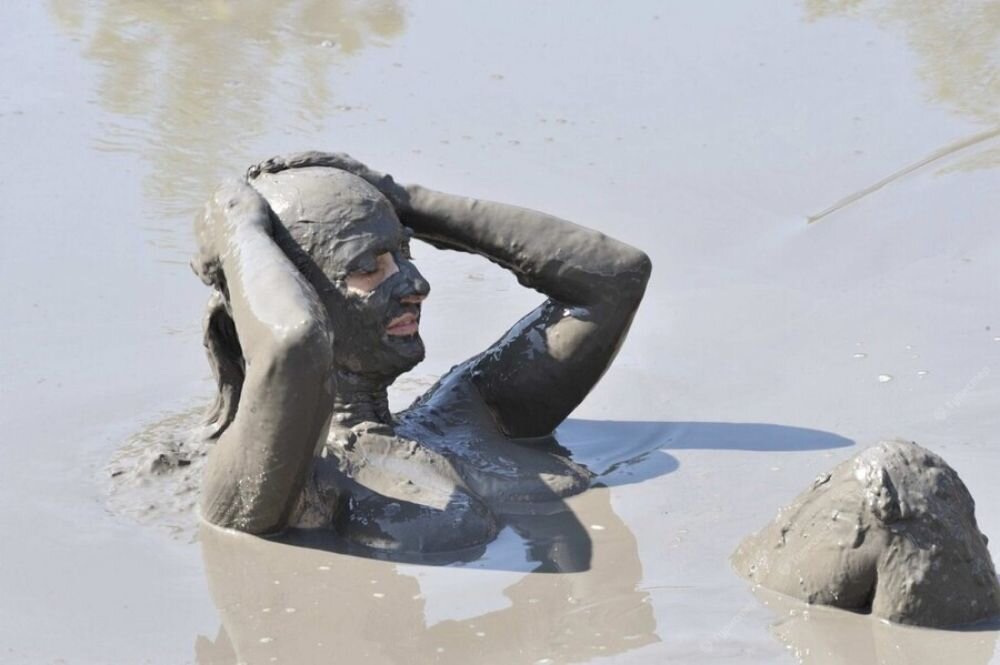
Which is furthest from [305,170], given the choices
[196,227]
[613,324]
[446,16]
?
[446,16]

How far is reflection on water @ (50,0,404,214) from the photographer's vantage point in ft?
29.0

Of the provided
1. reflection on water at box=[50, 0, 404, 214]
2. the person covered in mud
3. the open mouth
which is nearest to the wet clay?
the person covered in mud

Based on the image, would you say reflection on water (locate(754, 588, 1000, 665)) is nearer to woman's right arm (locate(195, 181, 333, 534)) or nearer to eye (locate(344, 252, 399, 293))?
woman's right arm (locate(195, 181, 333, 534))

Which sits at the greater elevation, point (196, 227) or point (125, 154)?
point (196, 227)

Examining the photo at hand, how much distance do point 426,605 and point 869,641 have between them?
3.76ft

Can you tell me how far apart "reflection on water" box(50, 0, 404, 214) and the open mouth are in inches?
106

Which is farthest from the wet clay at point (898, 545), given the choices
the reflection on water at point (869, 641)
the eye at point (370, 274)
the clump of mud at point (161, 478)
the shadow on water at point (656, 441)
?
the clump of mud at point (161, 478)

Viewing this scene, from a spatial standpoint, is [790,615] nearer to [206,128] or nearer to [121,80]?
[206,128]

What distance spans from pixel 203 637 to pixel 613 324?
170 centimetres

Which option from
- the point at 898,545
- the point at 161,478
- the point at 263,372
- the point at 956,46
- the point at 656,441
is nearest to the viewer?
the point at 898,545

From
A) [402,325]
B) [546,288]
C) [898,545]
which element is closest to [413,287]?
[402,325]

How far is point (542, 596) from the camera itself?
5.40m

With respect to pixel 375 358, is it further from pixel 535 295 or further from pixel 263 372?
pixel 535 295

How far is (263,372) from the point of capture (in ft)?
17.2
